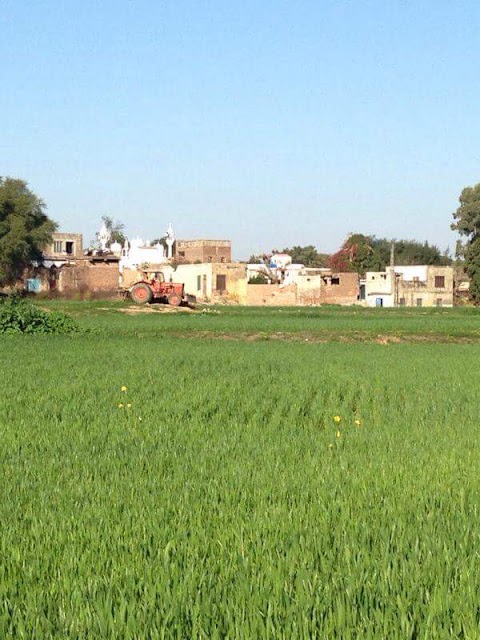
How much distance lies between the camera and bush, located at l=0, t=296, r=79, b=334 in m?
30.3

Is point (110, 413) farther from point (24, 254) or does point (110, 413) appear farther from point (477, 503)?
point (24, 254)

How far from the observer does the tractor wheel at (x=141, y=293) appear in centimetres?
5719

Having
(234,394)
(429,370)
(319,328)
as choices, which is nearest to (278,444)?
(234,394)

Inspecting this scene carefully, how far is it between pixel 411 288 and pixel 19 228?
34664 mm

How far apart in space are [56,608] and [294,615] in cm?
108

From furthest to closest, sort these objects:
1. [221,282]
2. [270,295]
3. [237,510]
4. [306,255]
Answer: [306,255] → [270,295] → [221,282] → [237,510]

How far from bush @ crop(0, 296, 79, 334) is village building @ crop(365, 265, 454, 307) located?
163 ft

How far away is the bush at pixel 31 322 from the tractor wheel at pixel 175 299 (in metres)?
24.5

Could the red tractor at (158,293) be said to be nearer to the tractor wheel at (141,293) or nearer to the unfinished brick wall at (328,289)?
the tractor wheel at (141,293)

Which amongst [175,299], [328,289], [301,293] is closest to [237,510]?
[175,299]

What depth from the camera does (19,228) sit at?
65.1 metres

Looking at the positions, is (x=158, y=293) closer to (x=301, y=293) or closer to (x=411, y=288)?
(x=301, y=293)

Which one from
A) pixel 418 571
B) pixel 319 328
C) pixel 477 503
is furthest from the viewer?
pixel 319 328

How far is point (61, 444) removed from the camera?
8.82m
